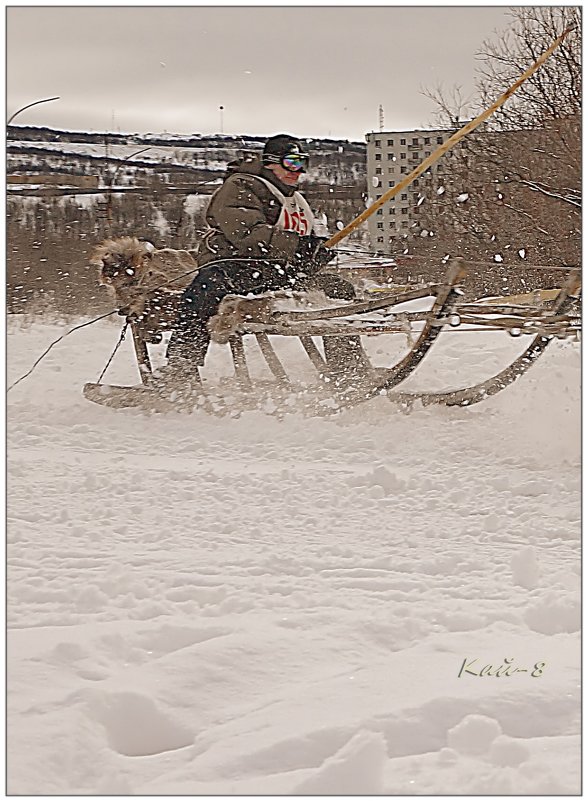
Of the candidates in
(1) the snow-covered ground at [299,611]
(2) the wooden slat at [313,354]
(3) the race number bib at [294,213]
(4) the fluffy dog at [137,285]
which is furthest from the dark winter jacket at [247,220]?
(1) the snow-covered ground at [299,611]

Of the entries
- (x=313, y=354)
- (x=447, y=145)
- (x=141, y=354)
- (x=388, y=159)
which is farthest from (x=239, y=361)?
(x=388, y=159)

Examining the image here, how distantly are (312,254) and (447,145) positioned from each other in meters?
0.69

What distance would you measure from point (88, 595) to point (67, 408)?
1821mm

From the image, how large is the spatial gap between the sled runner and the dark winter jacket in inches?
8.2

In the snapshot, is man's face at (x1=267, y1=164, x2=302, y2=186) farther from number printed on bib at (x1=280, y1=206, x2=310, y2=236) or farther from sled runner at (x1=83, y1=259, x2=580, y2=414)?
sled runner at (x1=83, y1=259, x2=580, y2=414)

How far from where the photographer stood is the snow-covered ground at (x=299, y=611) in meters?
1.14

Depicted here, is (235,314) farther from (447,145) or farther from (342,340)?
(447,145)

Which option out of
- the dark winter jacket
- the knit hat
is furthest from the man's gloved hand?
the knit hat

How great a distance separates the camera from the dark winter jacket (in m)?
3.46

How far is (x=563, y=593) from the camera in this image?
1.62 m

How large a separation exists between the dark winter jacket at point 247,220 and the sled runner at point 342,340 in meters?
0.21

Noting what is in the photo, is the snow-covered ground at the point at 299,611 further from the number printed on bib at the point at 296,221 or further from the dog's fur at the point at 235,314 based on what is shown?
the number printed on bib at the point at 296,221

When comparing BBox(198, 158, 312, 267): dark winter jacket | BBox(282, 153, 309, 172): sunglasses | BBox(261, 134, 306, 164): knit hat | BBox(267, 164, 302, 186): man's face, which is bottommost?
BBox(198, 158, 312, 267): dark winter jacket

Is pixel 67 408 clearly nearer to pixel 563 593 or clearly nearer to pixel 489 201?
pixel 563 593
